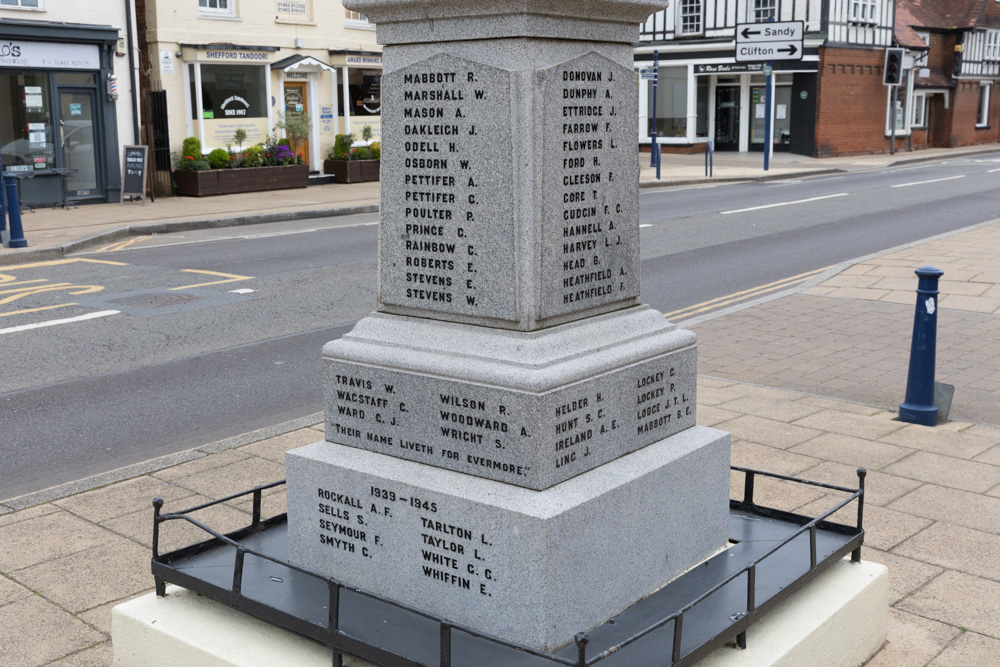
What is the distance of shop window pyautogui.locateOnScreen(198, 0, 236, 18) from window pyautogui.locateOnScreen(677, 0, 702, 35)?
21.1m

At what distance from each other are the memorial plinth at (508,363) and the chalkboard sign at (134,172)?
2079cm

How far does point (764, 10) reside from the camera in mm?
40062

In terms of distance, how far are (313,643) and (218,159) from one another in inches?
904

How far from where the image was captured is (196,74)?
995 inches

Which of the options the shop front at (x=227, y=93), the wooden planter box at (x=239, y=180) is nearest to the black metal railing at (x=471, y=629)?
the wooden planter box at (x=239, y=180)

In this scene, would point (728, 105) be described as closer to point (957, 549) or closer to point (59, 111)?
point (59, 111)

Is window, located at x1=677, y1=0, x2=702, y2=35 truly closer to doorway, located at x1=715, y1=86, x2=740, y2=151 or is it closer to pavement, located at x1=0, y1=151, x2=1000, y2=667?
doorway, located at x1=715, y1=86, x2=740, y2=151

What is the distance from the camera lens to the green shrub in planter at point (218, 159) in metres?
25.2

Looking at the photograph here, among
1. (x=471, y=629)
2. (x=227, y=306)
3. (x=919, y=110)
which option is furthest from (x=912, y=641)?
(x=919, y=110)

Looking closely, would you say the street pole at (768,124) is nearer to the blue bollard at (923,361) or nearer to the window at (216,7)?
the window at (216,7)

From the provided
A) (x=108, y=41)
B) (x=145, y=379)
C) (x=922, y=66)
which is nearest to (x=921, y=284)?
(x=145, y=379)

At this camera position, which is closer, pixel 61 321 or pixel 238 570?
pixel 238 570

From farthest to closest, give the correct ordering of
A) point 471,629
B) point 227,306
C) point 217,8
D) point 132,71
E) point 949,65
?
point 949,65 < point 217,8 < point 132,71 < point 227,306 < point 471,629

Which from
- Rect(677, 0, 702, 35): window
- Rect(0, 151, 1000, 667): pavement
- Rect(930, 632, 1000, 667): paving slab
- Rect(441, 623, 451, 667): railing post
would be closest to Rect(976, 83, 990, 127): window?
Rect(677, 0, 702, 35): window
